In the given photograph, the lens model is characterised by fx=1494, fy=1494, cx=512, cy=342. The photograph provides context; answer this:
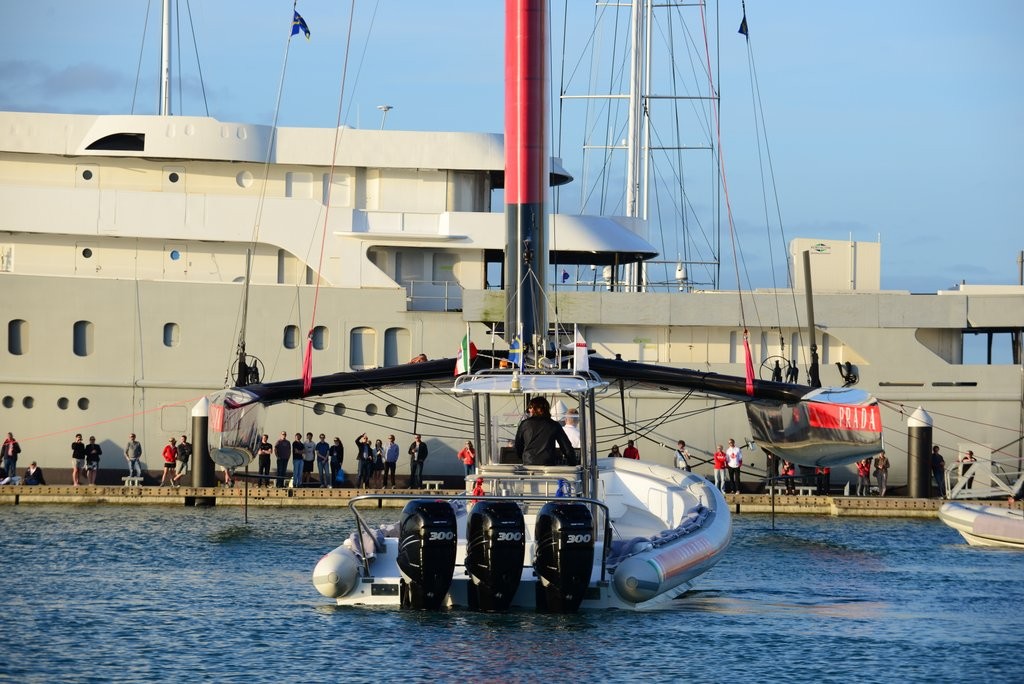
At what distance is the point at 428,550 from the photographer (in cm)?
1340

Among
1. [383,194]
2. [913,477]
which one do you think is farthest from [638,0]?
[913,477]

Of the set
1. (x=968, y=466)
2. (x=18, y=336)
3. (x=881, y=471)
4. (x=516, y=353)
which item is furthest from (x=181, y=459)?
(x=968, y=466)

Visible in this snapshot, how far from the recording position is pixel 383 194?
1204 inches

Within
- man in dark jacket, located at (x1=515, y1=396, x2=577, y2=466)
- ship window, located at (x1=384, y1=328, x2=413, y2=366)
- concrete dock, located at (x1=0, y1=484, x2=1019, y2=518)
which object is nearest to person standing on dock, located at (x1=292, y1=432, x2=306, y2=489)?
concrete dock, located at (x1=0, y1=484, x2=1019, y2=518)

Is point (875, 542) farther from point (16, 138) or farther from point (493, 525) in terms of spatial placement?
point (16, 138)

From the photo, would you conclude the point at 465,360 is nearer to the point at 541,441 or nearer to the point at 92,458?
the point at 541,441

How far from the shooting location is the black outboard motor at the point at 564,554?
13289 mm

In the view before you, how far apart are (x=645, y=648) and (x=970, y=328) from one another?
1954cm

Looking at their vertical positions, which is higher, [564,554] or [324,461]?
[324,461]

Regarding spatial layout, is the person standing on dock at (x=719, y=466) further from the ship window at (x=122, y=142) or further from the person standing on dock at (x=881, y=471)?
the ship window at (x=122, y=142)

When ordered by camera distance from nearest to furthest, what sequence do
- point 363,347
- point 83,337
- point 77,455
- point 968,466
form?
point 77,455 < point 83,337 < point 968,466 < point 363,347

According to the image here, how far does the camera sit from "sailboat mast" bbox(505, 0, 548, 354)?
17.0m

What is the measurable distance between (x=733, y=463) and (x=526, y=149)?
12.4 metres

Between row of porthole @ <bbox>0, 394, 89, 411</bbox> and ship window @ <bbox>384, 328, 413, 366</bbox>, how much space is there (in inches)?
232
